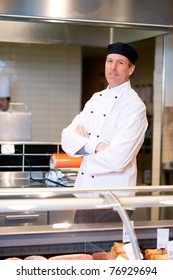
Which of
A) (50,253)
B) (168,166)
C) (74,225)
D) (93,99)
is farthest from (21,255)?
(168,166)

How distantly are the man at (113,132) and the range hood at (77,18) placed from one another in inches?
56.0

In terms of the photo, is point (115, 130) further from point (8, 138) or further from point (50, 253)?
point (8, 138)

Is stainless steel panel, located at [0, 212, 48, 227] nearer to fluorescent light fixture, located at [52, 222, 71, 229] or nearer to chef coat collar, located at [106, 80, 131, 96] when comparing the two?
fluorescent light fixture, located at [52, 222, 71, 229]

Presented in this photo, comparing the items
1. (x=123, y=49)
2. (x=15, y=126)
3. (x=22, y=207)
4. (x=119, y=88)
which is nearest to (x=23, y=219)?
(x=22, y=207)

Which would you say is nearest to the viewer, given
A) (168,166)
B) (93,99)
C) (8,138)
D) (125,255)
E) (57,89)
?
(125,255)

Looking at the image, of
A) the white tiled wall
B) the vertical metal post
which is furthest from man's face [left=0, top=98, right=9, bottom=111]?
the vertical metal post

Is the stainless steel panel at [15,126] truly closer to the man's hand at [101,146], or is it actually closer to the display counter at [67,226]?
the man's hand at [101,146]

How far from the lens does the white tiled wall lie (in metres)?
5.65

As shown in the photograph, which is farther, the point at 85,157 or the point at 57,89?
the point at 57,89

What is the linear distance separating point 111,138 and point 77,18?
1.64 m

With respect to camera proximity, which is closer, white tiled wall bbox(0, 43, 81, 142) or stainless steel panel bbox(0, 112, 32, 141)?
stainless steel panel bbox(0, 112, 32, 141)

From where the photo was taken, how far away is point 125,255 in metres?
1.60

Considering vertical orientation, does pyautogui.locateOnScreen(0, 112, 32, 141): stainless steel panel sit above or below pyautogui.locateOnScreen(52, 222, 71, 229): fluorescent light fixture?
Answer: above

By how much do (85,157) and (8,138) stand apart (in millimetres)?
1265
